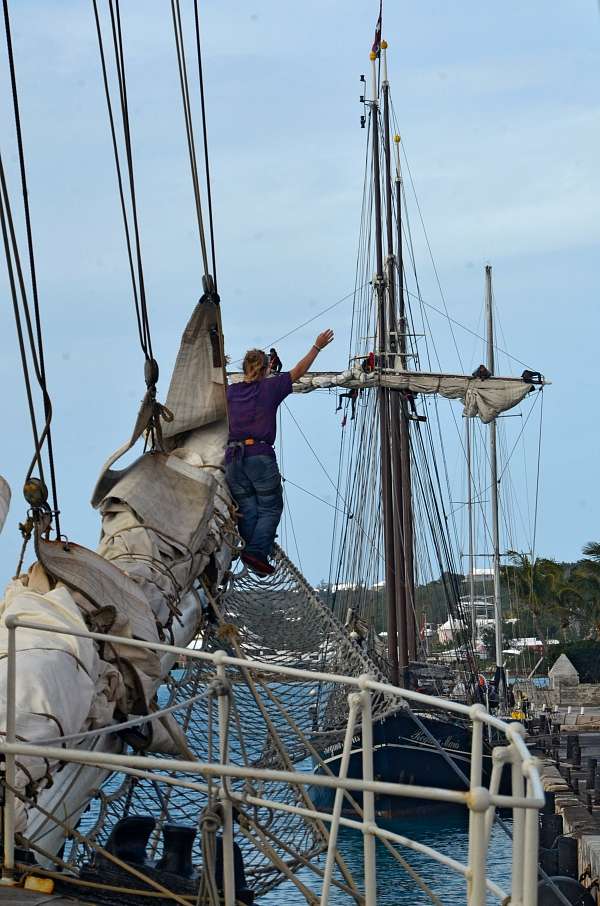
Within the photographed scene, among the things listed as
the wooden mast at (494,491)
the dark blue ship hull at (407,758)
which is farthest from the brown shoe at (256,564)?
the wooden mast at (494,491)

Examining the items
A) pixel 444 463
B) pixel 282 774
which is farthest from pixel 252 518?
pixel 444 463

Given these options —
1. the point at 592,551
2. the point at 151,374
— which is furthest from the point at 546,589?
the point at 151,374

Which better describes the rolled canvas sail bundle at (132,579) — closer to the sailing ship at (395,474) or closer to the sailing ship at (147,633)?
the sailing ship at (147,633)

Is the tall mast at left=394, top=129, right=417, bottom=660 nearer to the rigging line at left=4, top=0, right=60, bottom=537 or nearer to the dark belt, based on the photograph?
the dark belt

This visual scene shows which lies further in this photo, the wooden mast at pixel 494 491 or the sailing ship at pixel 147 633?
the wooden mast at pixel 494 491

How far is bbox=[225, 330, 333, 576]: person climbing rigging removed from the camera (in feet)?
36.7

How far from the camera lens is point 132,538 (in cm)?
789

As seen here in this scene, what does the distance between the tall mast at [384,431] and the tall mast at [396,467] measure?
0.41 feet

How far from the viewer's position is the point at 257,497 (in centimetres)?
1130

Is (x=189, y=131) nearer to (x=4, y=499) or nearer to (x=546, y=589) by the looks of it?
(x=4, y=499)

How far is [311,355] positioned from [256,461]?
3.17 ft

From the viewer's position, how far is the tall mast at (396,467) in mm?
33969

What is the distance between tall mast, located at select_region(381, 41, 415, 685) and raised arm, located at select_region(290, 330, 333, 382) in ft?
67.3

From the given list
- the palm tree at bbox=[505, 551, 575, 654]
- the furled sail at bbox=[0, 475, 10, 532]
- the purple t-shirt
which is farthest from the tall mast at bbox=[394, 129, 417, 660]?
the palm tree at bbox=[505, 551, 575, 654]
